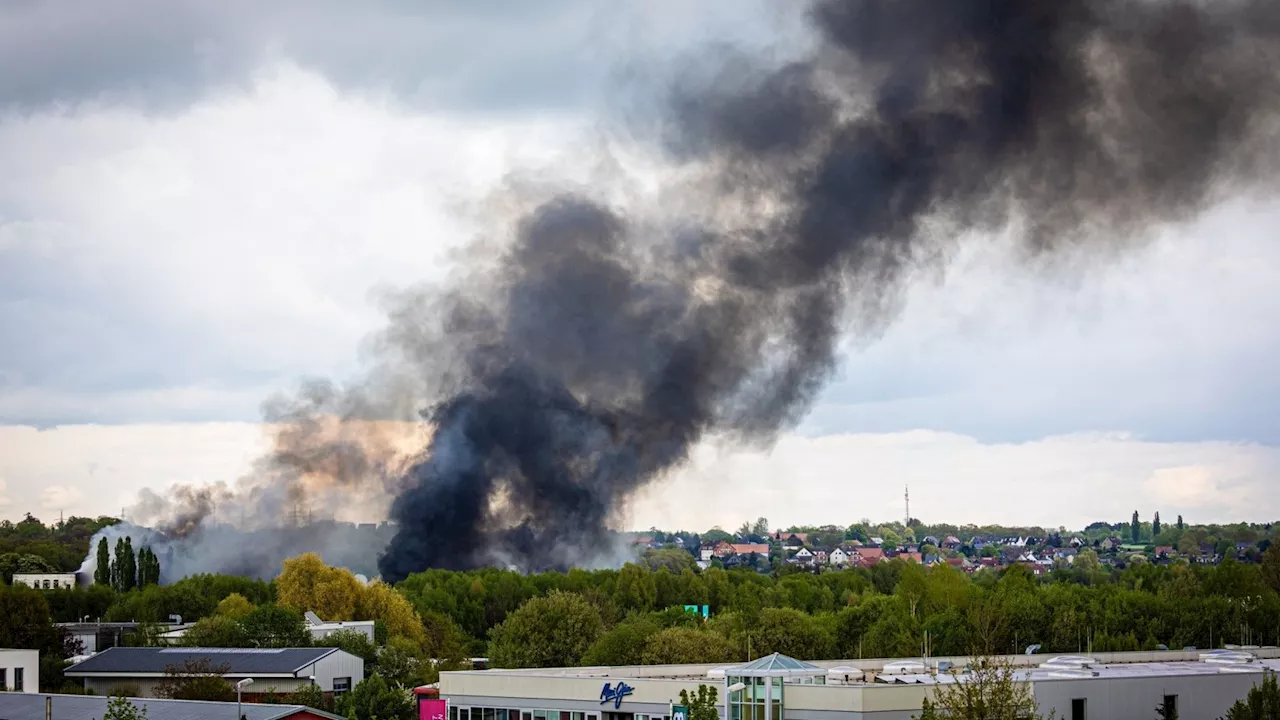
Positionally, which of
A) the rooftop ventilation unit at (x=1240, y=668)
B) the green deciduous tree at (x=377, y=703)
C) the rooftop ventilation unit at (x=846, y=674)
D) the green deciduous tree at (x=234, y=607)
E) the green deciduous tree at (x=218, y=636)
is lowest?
the green deciduous tree at (x=377, y=703)

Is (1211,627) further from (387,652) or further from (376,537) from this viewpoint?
(376,537)

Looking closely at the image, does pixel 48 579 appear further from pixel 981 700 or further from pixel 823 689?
pixel 981 700

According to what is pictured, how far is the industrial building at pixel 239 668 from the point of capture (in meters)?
83.6

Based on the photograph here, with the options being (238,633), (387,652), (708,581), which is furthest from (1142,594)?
(238,633)

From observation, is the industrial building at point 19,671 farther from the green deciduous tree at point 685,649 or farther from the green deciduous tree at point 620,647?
the green deciduous tree at point 685,649

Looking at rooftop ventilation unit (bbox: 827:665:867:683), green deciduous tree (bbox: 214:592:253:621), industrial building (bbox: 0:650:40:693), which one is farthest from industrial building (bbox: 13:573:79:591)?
rooftop ventilation unit (bbox: 827:665:867:683)

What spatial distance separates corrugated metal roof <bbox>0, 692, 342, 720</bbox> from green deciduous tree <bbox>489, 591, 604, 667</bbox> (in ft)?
103

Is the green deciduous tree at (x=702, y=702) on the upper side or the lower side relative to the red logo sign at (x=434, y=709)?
upper

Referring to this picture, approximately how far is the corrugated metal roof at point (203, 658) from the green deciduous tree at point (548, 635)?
1135cm

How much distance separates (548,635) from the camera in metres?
96.6

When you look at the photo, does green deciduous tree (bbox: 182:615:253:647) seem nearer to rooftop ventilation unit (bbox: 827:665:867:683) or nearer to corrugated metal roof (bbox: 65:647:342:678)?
corrugated metal roof (bbox: 65:647:342:678)

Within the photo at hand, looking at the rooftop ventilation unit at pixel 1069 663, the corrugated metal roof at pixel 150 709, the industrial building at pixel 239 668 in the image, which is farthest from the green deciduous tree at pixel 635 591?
the rooftop ventilation unit at pixel 1069 663

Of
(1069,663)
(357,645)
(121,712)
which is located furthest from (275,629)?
(1069,663)

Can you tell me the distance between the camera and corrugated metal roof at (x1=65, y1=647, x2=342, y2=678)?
8538cm
